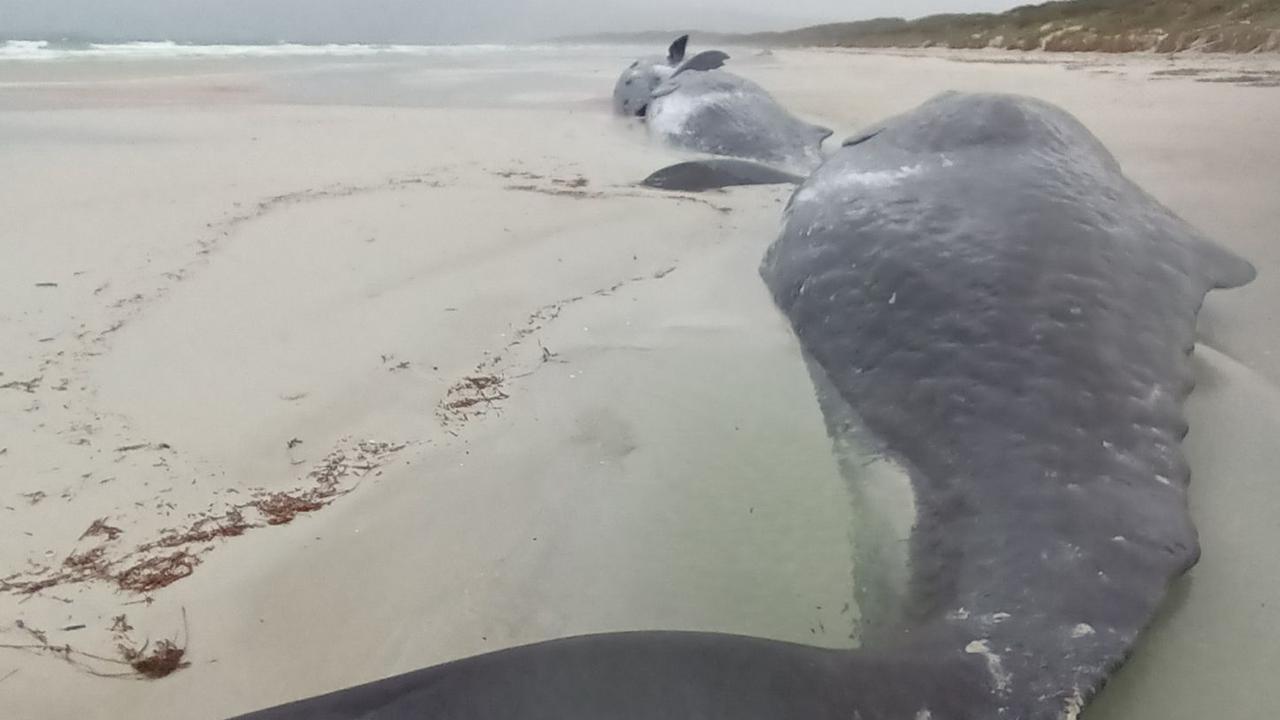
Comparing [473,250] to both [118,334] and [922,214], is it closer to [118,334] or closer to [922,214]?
[118,334]

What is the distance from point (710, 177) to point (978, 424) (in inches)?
149

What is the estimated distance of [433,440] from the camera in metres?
2.21

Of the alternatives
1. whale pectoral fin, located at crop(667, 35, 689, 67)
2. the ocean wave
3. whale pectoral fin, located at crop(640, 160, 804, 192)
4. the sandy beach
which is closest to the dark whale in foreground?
the sandy beach

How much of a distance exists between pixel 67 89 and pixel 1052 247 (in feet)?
40.2

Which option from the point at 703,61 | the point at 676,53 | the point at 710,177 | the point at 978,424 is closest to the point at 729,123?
the point at 710,177

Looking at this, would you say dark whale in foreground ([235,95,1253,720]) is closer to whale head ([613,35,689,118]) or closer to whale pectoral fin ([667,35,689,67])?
whale head ([613,35,689,118])

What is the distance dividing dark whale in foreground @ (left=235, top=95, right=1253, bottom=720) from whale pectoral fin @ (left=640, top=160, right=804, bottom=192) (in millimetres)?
2257

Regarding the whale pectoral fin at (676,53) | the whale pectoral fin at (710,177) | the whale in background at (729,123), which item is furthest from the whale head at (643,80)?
the whale pectoral fin at (710,177)

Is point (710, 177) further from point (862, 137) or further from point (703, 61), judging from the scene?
point (703, 61)

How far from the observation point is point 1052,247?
6.32 feet

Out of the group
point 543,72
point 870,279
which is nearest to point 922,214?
point 870,279

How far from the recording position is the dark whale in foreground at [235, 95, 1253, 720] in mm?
956

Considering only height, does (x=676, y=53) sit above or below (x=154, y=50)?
below

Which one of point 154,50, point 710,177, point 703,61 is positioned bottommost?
point 710,177
